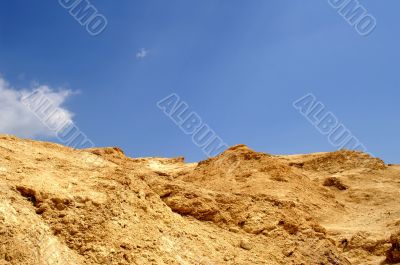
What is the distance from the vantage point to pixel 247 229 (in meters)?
10.5

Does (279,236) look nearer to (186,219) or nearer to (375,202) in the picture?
(186,219)

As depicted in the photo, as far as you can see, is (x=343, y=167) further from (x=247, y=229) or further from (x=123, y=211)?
(x=123, y=211)

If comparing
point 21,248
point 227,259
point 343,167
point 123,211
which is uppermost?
point 343,167

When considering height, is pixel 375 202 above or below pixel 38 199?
above

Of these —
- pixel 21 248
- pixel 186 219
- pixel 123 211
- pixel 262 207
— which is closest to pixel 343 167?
pixel 262 207

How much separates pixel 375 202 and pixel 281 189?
18.7 ft

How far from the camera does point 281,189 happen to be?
19.9 m

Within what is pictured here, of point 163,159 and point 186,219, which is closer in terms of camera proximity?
point 186,219

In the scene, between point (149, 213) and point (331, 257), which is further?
point (331, 257)

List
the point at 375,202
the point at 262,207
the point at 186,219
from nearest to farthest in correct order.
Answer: the point at 186,219 < the point at 262,207 < the point at 375,202

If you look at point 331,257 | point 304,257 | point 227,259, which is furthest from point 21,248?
point 331,257

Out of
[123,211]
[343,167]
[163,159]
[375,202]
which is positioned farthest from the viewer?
[163,159]

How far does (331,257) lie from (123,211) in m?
5.41

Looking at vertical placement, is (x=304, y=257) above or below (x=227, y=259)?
above
